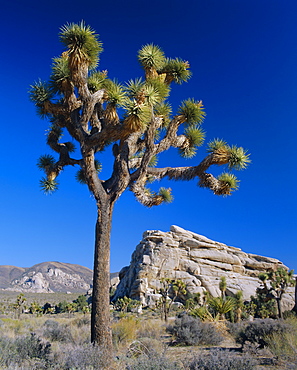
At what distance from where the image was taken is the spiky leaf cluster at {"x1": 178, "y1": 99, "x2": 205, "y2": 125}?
9352 mm

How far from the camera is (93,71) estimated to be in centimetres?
972

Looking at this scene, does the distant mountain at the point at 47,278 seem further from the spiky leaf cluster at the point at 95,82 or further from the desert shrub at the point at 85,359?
the desert shrub at the point at 85,359

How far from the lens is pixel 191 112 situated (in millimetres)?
9375

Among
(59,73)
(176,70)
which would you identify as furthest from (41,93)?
(176,70)

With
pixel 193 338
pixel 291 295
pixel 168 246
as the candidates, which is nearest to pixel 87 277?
pixel 168 246

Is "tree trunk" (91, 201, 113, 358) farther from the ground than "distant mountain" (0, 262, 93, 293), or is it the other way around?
"distant mountain" (0, 262, 93, 293)

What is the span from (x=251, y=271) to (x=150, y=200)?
45022 millimetres

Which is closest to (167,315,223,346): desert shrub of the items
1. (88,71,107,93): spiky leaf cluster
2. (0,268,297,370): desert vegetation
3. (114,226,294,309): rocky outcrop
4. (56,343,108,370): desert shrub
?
(0,268,297,370): desert vegetation

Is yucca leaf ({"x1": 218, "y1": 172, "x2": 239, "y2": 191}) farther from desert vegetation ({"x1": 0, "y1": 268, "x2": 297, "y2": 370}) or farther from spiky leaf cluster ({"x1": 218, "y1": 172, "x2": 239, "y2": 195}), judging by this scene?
desert vegetation ({"x1": 0, "y1": 268, "x2": 297, "y2": 370})

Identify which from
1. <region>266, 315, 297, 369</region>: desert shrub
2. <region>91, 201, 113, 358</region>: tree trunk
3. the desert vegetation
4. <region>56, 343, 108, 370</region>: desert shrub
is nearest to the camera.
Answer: <region>56, 343, 108, 370</region>: desert shrub

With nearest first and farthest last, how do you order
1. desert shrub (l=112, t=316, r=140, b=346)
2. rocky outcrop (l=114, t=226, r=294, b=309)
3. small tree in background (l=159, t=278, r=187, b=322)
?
desert shrub (l=112, t=316, r=140, b=346), small tree in background (l=159, t=278, r=187, b=322), rocky outcrop (l=114, t=226, r=294, b=309)

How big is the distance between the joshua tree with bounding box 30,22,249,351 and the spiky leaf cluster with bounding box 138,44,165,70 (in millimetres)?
28

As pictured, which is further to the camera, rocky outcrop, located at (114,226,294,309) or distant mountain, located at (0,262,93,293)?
distant mountain, located at (0,262,93,293)

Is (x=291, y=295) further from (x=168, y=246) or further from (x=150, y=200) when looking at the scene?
(x=150, y=200)
